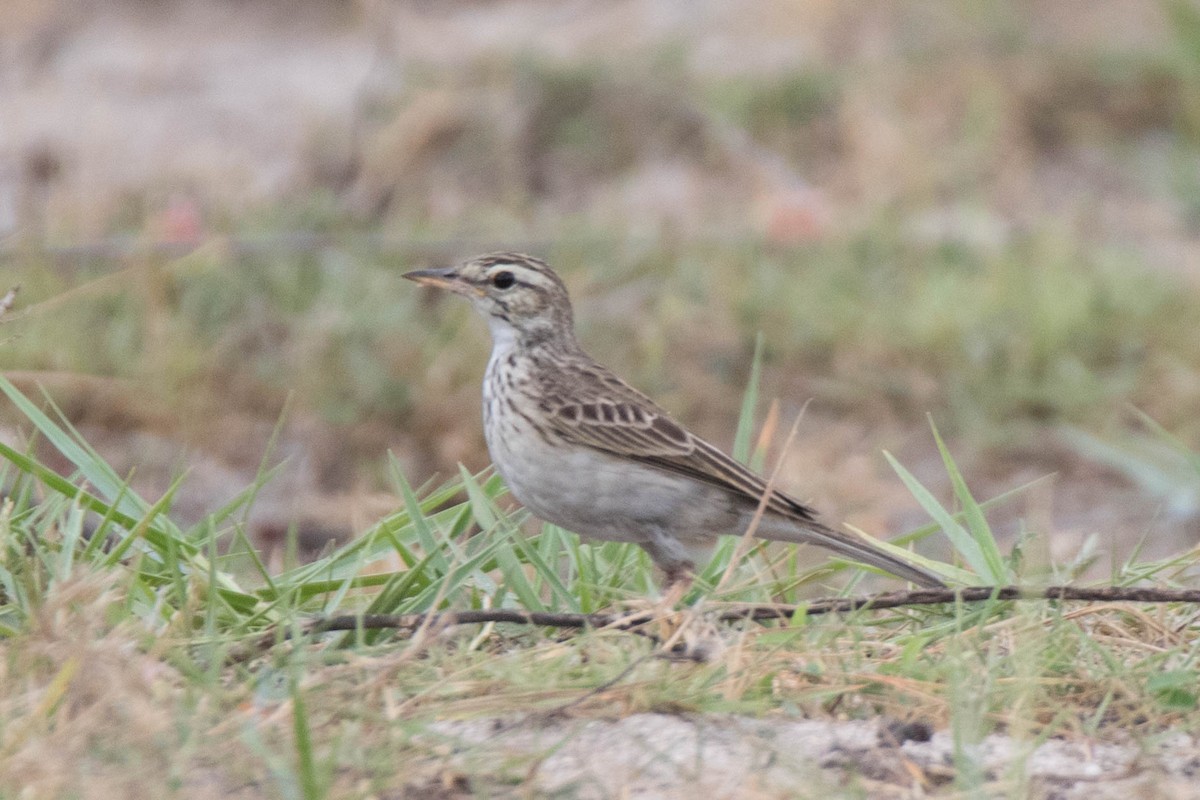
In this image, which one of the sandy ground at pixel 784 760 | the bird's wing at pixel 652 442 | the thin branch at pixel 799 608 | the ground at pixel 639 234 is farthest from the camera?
the ground at pixel 639 234

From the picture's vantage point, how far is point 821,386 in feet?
28.1

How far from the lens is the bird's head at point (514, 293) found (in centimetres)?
507

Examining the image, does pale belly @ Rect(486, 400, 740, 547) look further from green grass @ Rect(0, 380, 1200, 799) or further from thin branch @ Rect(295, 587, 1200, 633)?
thin branch @ Rect(295, 587, 1200, 633)

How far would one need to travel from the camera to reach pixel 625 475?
14.4 ft

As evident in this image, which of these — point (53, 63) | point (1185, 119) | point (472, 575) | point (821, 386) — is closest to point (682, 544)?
point (472, 575)

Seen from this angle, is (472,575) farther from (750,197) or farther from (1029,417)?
(750,197)

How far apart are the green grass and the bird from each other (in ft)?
0.37

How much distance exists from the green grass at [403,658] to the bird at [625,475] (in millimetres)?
112

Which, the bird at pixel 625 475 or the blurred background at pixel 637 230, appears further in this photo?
the blurred background at pixel 637 230

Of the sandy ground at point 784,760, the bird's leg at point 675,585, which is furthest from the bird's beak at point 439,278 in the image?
the sandy ground at point 784,760

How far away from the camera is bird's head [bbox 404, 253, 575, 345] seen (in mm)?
5070

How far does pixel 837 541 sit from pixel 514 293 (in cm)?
127

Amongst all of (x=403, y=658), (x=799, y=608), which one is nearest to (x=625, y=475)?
(x=799, y=608)

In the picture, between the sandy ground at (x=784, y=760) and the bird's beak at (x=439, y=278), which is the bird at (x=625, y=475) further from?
the sandy ground at (x=784, y=760)
